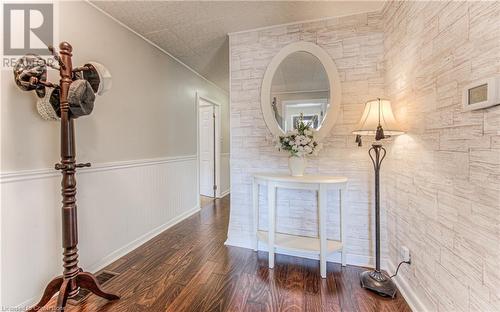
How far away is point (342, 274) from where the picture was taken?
6.42 feet

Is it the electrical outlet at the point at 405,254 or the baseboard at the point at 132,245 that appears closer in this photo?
the electrical outlet at the point at 405,254

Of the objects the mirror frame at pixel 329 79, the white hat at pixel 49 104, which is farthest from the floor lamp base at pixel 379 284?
the white hat at pixel 49 104

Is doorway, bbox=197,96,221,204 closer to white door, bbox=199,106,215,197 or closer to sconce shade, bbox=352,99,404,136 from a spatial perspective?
white door, bbox=199,106,215,197

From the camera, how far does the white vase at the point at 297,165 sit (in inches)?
80.9

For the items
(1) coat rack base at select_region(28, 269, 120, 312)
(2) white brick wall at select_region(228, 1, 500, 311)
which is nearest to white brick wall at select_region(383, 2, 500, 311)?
(2) white brick wall at select_region(228, 1, 500, 311)

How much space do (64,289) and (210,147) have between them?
3457mm

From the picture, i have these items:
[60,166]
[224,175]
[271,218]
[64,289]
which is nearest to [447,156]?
[271,218]

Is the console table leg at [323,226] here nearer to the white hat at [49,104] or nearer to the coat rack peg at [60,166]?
the coat rack peg at [60,166]

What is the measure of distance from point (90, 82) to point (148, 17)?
3.34ft

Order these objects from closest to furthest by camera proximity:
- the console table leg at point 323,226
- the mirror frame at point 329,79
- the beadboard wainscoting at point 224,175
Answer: the console table leg at point 323,226 → the mirror frame at point 329,79 → the beadboard wainscoting at point 224,175

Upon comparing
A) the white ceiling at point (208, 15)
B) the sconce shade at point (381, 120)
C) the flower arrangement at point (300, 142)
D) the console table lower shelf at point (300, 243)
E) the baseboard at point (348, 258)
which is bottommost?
the baseboard at point (348, 258)

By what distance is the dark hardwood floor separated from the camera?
1560 millimetres

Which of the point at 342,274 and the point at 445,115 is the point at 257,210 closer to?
the point at 342,274

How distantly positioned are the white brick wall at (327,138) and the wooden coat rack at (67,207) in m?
1.43
